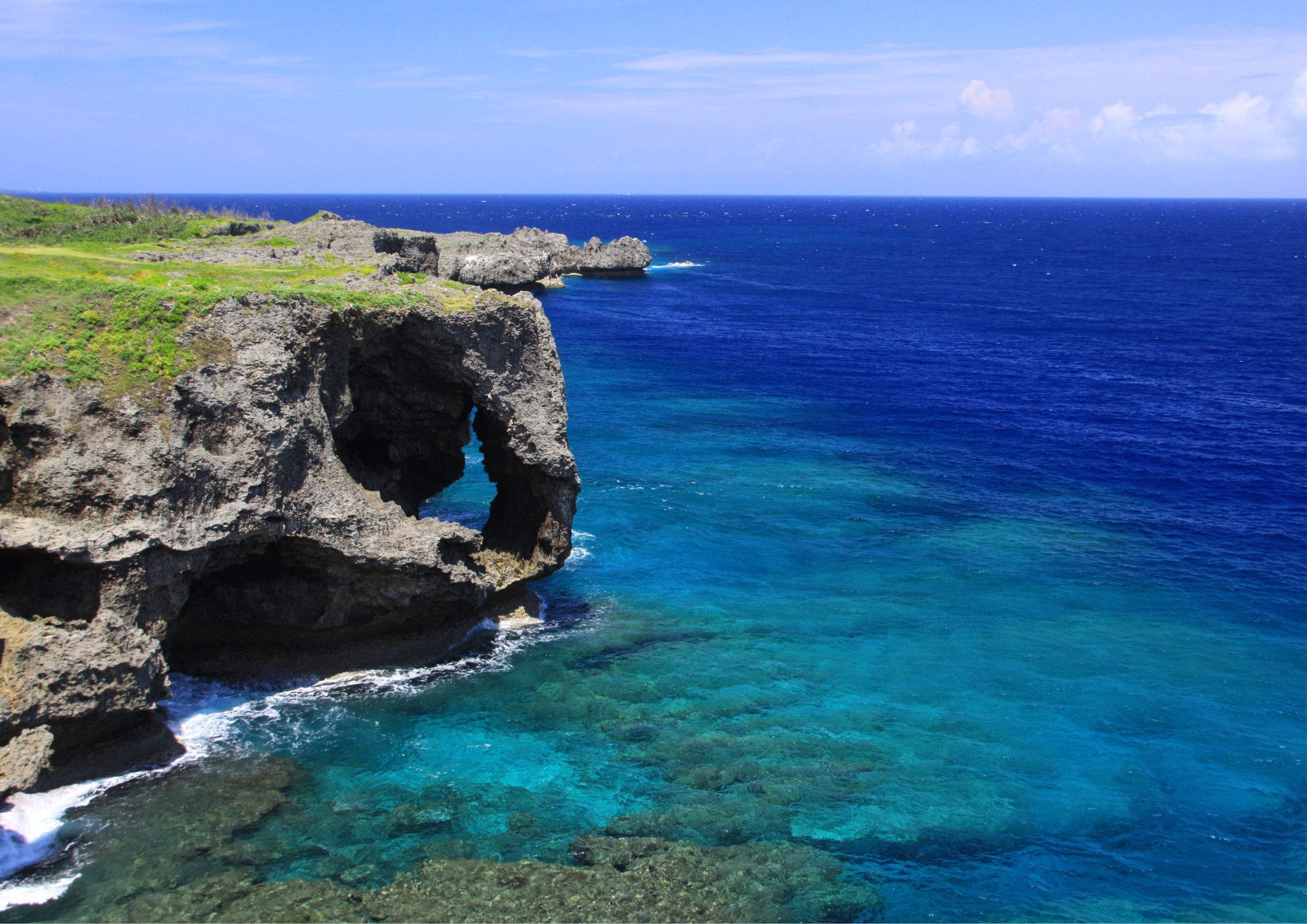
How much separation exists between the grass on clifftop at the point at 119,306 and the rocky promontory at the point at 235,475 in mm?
71

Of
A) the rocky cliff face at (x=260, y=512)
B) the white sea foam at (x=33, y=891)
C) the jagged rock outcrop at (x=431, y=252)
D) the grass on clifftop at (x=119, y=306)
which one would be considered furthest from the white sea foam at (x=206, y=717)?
the jagged rock outcrop at (x=431, y=252)

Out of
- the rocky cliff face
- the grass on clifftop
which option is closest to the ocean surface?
the rocky cliff face

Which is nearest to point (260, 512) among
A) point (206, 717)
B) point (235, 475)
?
point (235, 475)

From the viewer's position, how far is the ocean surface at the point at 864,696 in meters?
22.6

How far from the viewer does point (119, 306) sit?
1037 inches

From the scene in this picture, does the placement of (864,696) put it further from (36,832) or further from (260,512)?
(36,832)

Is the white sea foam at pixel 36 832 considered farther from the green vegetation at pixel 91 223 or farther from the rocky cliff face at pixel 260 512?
the green vegetation at pixel 91 223

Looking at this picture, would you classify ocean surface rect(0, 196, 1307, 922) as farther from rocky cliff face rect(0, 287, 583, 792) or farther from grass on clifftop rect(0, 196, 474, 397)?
grass on clifftop rect(0, 196, 474, 397)

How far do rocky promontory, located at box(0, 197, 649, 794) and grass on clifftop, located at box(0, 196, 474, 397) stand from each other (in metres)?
0.07

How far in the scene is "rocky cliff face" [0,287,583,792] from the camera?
23500 millimetres

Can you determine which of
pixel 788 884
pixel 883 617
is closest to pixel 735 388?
pixel 883 617

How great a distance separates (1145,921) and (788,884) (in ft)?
26.8

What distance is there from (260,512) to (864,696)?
19.8 meters

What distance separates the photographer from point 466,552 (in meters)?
32.7
